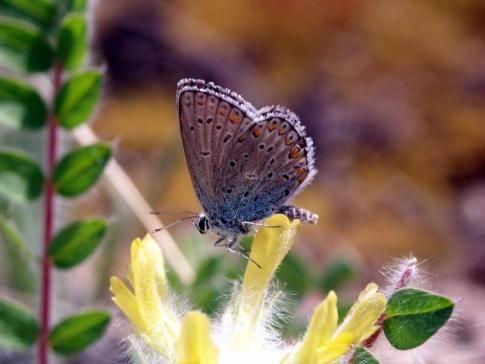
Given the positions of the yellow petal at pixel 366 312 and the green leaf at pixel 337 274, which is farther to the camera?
the green leaf at pixel 337 274

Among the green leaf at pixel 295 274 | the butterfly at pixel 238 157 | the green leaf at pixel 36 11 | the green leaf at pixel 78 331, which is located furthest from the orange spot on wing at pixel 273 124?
the green leaf at pixel 295 274

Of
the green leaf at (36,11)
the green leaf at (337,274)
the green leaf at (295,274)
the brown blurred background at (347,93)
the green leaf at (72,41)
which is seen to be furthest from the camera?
the brown blurred background at (347,93)

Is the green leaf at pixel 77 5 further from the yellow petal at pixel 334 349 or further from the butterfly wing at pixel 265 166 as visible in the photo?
the yellow petal at pixel 334 349

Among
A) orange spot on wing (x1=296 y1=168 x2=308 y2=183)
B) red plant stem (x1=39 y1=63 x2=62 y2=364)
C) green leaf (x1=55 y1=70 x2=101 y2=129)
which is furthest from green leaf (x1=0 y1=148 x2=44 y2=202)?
orange spot on wing (x1=296 y1=168 x2=308 y2=183)

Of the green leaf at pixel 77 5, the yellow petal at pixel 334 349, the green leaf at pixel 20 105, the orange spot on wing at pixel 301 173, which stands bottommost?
the yellow petal at pixel 334 349

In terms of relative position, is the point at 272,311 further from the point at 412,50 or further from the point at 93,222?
the point at 412,50

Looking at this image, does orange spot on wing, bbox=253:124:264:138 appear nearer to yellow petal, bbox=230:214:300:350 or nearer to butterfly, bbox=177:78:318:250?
butterfly, bbox=177:78:318:250

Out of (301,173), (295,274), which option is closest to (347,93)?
(295,274)

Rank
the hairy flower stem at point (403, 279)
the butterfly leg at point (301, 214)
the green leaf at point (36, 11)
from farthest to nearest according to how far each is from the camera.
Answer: the green leaf at point (36, 11) < the butterfly leg at point (301, 214) < the hairy flower stem at point (403, 279)

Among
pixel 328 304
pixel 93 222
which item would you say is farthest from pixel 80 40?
pixel 328 304
